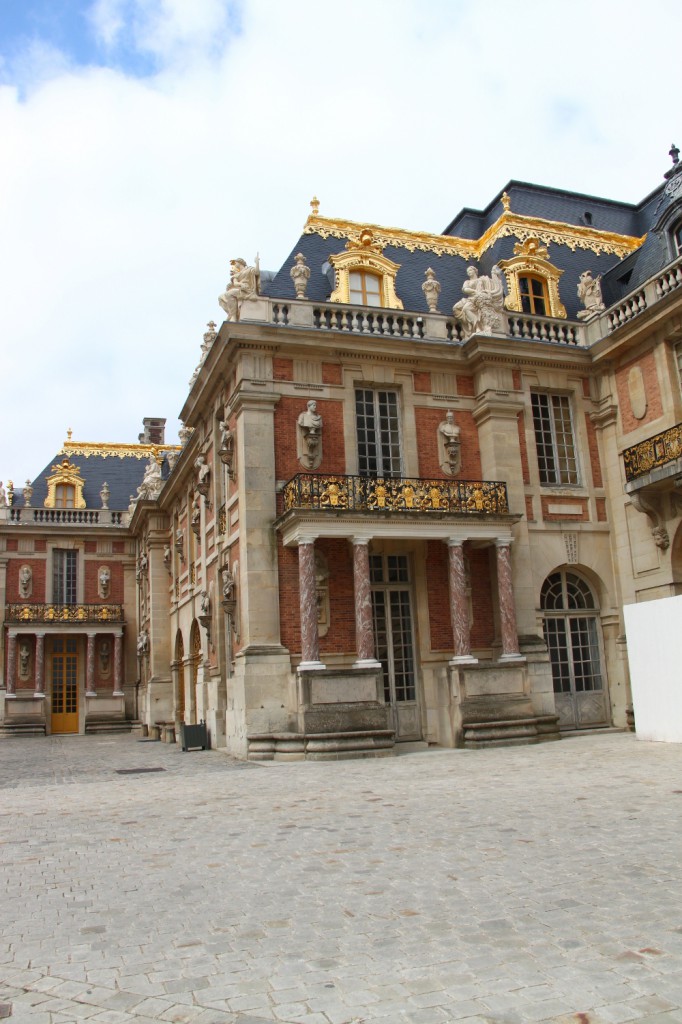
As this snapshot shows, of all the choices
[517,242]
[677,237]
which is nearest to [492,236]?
[517,242]

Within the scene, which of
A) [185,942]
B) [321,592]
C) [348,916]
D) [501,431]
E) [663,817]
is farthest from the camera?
[501,431]

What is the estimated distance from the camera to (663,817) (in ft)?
24.7

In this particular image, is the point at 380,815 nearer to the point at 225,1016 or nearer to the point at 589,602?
the point at 225,1016

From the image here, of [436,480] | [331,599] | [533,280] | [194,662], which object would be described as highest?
[533,280]

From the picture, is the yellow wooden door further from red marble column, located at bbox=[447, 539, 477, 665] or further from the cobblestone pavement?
the cobblestone pavement

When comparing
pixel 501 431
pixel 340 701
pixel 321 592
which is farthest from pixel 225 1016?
pixel 501 431

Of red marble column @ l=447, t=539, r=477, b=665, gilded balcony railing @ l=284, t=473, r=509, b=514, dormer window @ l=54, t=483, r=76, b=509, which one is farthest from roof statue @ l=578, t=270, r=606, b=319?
dormer window @ l=54, t=483, r=76, b=509

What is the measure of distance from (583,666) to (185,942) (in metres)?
14.8

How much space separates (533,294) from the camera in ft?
65.5

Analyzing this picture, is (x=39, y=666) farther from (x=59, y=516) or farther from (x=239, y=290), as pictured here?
(x=239, y=290)

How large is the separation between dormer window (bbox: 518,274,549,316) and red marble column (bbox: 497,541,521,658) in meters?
6.17

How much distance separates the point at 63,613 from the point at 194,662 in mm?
12485

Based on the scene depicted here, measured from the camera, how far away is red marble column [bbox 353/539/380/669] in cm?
1530

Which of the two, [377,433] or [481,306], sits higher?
[481,306]
